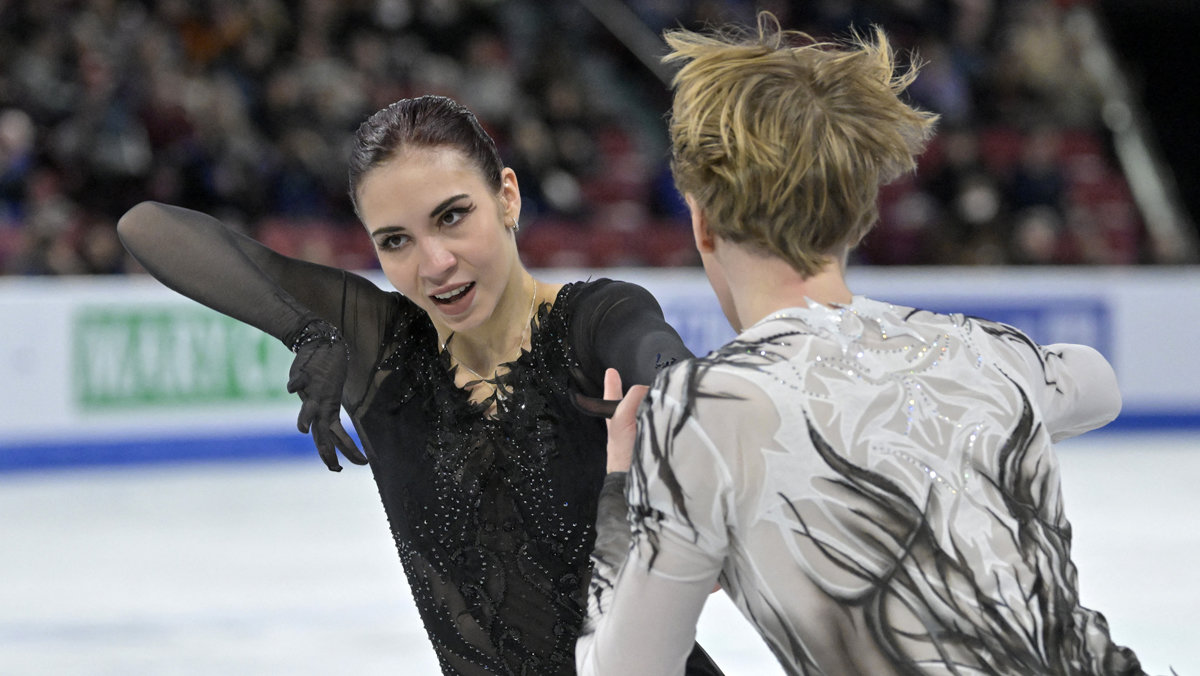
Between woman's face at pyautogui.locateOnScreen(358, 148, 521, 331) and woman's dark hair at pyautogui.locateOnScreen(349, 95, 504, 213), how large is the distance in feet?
0.04

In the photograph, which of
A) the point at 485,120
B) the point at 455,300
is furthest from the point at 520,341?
the point at 485,120

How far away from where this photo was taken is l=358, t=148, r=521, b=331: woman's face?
1802 mm

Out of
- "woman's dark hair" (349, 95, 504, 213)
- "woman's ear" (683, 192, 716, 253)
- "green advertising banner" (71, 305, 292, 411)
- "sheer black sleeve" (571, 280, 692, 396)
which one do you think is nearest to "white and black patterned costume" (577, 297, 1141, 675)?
"woman's ear" (683, 192, 716, 253)

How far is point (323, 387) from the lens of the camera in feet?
5.65

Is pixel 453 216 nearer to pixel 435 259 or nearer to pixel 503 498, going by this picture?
pixel 435 259

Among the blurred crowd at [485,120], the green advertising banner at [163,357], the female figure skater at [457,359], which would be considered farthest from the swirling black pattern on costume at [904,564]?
the green advertising banner at [163,357]

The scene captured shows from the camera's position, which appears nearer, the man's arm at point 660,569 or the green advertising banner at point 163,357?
the man's arm at point 660,569

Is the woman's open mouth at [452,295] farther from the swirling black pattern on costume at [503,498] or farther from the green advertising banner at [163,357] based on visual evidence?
the green advertising banner at [163,357]

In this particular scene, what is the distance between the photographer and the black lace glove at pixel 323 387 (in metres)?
1.67

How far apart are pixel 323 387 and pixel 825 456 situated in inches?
29.6

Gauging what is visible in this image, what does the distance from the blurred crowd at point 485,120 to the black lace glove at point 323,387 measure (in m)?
5.71

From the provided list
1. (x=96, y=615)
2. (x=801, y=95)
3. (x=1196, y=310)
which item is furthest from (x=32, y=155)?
(x=801, y=95)

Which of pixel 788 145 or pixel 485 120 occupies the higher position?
pixel 485 120

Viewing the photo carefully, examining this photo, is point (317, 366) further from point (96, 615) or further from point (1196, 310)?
point (1196, 310)
